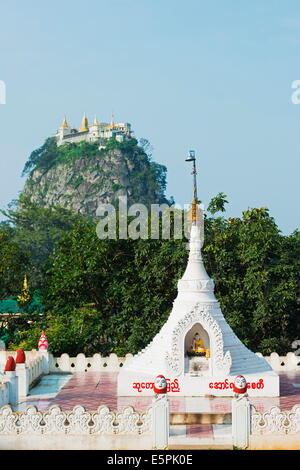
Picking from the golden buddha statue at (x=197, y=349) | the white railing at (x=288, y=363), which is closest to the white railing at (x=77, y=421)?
the golden buddha statue at (x=197, y=349)

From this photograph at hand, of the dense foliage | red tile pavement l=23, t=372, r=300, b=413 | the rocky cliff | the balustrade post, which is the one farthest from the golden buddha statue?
the rocky cliff

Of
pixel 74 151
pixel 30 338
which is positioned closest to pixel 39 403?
pixel 30 338

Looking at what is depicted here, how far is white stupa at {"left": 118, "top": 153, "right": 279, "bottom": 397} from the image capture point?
1947 cm

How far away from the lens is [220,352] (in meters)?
19.5

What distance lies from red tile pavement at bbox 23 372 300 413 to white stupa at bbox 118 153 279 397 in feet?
1.06

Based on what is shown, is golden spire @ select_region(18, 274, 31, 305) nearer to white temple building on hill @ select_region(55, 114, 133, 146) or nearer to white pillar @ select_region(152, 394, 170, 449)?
white pillar @ select_region(152, 394, 170, 449)

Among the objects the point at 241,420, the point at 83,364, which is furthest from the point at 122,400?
the point at 83,364

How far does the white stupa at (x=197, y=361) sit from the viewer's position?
19.5m

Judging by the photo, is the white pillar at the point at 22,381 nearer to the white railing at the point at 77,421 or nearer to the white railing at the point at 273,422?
the white railing at the point at 77,421

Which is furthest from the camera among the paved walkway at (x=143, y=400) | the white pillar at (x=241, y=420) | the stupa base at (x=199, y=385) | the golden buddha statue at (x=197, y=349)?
the golden buddha statue at (x=197, y=349)

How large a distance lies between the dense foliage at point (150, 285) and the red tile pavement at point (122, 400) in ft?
20.5

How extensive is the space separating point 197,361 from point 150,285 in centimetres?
1052

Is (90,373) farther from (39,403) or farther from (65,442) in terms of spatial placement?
(65,442)

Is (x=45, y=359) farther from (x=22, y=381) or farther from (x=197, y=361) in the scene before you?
(x=197, y=361)
